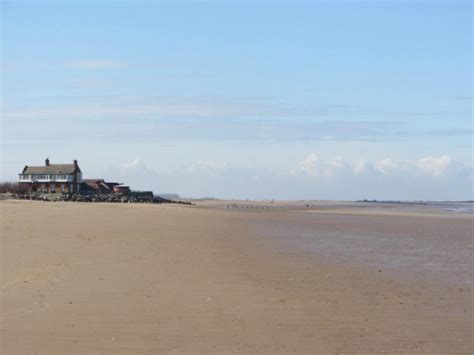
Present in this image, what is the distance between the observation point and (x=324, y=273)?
539 inches

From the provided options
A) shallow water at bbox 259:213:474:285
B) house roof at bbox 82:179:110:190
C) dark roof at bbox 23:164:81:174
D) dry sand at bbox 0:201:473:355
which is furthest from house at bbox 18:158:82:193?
dry sand at bbox 0:201:473:355

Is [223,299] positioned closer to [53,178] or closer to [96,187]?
[53,178]

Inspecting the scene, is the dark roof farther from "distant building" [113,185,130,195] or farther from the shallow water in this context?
the shallow water

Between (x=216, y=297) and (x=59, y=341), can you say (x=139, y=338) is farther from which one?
(x=216, y=297)

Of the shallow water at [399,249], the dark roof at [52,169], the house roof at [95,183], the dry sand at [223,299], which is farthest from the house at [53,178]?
the dry sand at [223,299]

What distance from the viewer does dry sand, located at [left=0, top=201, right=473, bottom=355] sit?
791cm

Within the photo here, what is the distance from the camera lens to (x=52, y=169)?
270 feet

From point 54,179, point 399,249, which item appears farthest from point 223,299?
point 54,179

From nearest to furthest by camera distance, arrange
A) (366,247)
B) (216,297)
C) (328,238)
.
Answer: (216,297)
(366,247)
(328,238)

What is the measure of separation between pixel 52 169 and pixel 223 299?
76149 mm

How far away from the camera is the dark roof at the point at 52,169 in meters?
81.5

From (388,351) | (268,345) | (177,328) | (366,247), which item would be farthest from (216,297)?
(366,247)

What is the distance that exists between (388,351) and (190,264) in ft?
22.6

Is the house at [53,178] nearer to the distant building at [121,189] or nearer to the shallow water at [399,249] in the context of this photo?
the distant building at [121,189]
